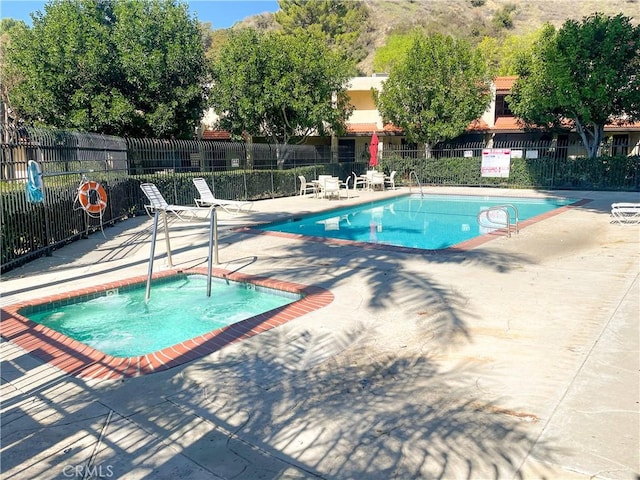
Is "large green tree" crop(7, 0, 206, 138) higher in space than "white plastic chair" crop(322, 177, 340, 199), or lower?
higher

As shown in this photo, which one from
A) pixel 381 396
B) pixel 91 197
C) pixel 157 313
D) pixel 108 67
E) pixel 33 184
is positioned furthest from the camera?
pixel 108 67

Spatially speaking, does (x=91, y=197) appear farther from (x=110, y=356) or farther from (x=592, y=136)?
(x=592, y=136)

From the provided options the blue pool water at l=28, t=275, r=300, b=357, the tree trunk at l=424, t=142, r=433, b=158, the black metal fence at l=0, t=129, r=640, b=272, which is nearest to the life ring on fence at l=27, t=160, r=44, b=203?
the black metal fence at l=0, t=129, r=640, b=272

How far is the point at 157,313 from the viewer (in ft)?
21.8

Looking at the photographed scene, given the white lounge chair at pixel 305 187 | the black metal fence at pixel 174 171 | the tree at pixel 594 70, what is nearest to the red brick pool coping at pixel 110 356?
the black metal fence at pixel 174 171

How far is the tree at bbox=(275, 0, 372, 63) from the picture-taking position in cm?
5172

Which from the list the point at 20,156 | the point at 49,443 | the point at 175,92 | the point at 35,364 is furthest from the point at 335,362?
the point at 175,92

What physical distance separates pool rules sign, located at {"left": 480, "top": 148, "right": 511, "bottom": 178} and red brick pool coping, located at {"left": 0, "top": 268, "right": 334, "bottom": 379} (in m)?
19.5

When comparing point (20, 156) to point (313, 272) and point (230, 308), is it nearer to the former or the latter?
point (230, 308)

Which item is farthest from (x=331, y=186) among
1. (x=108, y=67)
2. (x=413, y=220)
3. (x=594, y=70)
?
(x=594, y=70)

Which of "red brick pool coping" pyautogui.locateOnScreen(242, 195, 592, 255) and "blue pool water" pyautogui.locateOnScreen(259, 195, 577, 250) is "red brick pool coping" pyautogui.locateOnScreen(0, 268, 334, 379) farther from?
"blue pool water" pyautogui.locateOnScreen(259, 195, 577, 250)

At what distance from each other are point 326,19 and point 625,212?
46718 mm

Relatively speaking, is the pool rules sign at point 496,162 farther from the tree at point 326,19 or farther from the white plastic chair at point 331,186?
the tree at point 326,19

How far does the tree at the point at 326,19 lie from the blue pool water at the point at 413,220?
35.2 m
